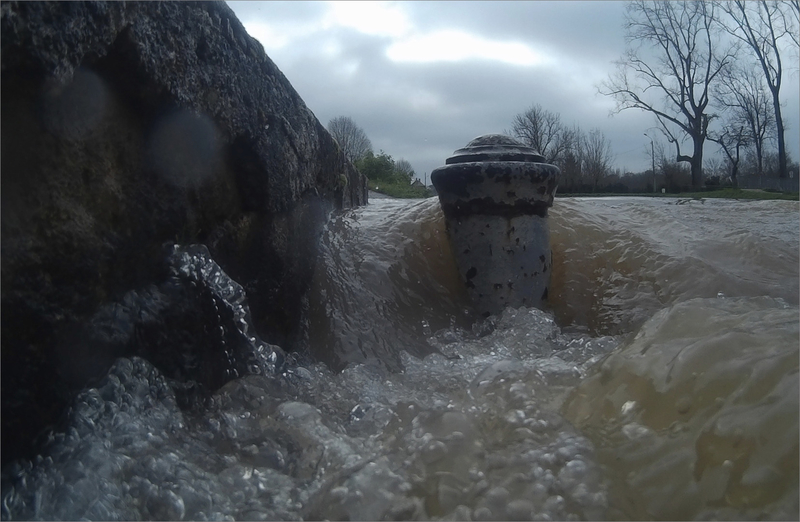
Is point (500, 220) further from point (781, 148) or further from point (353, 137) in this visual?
point (781, 148)

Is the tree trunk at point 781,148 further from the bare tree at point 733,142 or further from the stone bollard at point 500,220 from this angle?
the stone bollard at point 500,220

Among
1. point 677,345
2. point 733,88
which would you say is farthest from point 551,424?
point 733,88

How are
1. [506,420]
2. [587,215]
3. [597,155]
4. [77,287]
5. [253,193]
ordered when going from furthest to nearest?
[597,155] → [587,215] → [253,193] → [506,420] → [77,287]

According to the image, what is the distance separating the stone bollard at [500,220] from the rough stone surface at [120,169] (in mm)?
1083

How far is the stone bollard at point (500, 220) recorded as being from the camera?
3.52 metres

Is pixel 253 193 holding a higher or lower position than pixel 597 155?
lower

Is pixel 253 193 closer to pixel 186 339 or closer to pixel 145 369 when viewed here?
pixel 186 339

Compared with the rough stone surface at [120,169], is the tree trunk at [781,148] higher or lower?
higher

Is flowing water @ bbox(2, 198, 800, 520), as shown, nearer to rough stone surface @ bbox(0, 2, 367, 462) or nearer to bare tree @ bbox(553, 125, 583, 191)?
rough stone surface @ bbox(0, 2, 367, 462)

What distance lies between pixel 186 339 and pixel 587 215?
9.87 ft

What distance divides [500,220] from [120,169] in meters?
2.13

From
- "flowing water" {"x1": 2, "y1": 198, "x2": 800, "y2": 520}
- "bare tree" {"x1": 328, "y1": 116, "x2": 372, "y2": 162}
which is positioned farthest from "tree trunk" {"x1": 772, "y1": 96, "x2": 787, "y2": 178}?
"flowing water" {"x1": 2, "y1": 198, "x2": 800, "y2": 520}

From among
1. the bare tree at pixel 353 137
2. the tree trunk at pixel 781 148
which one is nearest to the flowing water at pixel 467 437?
the bare tree at pixel 353 137

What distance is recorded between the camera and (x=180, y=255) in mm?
2154
